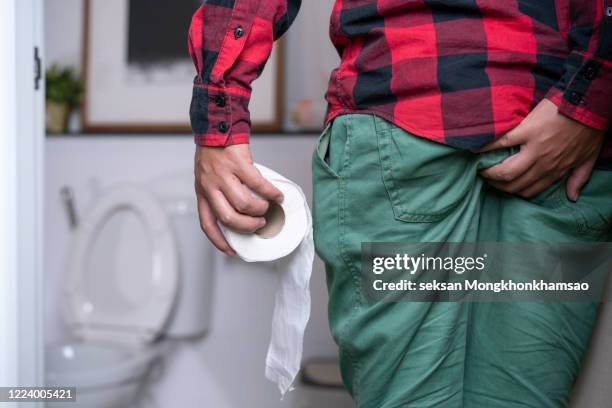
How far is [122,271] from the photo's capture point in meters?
1.78

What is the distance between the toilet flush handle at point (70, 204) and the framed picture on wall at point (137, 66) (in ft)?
0.74

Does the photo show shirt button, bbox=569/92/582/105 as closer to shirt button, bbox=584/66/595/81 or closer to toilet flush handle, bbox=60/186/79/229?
shirt button, bbox=584/66/595/81

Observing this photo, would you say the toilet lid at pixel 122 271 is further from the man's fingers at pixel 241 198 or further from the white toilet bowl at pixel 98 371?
the man's fingers at pixel 241 198

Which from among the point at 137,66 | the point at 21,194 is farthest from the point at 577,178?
the point at 137,66

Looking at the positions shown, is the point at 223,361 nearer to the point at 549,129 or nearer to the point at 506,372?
the point at 506,372

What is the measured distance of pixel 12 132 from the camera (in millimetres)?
912

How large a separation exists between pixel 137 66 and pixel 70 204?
0.52 metres

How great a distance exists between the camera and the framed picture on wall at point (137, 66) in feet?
6.43

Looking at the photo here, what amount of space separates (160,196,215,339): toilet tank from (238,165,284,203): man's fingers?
3.45 ft

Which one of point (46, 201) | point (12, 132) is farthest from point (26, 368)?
point (46, 201)

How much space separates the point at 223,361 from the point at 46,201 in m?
0.83

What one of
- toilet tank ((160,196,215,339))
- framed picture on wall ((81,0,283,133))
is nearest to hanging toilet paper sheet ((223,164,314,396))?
toilet tank ((160,196,215,339))


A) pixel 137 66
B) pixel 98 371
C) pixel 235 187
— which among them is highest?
pixel 137 66

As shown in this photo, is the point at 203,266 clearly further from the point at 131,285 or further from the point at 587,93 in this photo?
the point at 587,93
